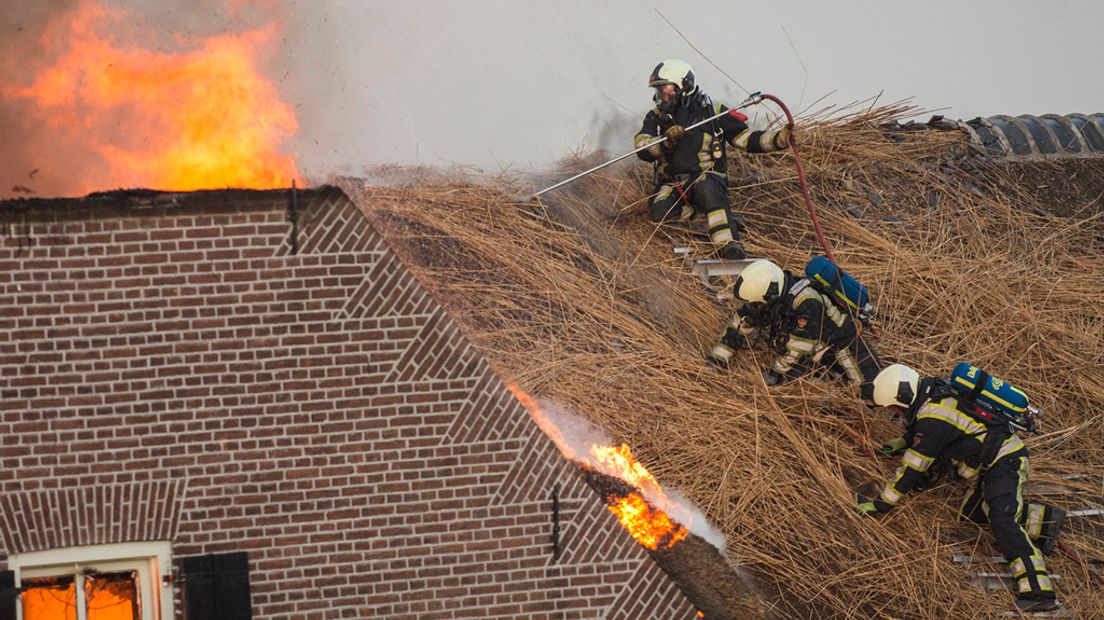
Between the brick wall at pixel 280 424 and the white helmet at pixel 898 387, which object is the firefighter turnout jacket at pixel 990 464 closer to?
the white helmet at pixel 898 387

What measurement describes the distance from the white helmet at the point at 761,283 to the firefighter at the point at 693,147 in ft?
4.50

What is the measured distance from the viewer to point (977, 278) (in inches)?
463

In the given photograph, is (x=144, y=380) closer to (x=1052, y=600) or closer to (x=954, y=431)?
(x=954, y=431)

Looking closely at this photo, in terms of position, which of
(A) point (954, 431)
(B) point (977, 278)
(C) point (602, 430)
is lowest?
(A) point (954, 431)

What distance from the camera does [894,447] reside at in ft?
30.7

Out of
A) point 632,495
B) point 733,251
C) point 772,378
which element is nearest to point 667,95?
point 733,251

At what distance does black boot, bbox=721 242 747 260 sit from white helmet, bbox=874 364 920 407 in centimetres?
246

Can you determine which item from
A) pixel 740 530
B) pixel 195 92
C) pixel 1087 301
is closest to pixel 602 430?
pixel 740 530

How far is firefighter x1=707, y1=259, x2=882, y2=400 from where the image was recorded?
967cm

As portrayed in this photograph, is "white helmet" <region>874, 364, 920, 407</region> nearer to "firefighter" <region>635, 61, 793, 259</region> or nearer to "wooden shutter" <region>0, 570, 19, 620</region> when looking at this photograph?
"firefighter" <region>635, 61, 793, 259</region>

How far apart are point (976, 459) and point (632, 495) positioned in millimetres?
2610

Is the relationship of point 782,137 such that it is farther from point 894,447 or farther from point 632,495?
point 632,495

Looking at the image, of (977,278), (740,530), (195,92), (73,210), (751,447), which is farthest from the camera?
(977,278)

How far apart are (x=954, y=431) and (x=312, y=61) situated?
353 inches
